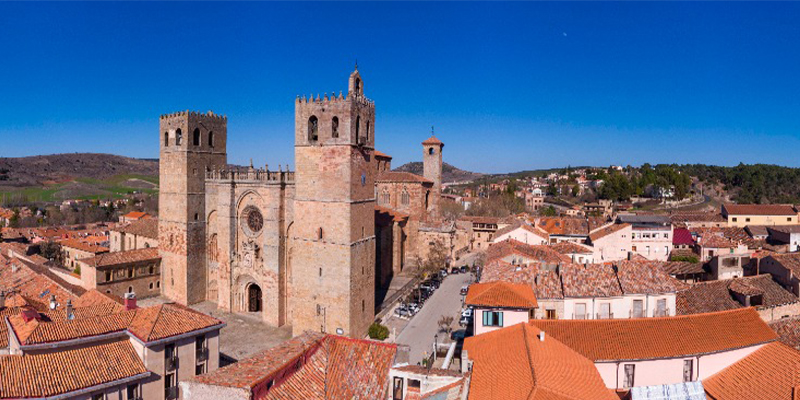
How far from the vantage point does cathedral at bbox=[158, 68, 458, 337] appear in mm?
25188

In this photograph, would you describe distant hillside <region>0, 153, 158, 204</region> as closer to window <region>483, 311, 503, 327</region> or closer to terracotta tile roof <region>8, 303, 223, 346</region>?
terracotta tile roof <region>8, 303, 223, 346</region>

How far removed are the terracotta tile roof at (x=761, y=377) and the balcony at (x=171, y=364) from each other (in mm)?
19214

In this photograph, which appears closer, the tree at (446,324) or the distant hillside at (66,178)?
the tree at (446,324)

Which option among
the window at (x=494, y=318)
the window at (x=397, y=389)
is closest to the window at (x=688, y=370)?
the window at (x=494, y=318)

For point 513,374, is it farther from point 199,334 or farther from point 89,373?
point 89,373

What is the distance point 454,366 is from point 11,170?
189m

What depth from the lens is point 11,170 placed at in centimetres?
15875

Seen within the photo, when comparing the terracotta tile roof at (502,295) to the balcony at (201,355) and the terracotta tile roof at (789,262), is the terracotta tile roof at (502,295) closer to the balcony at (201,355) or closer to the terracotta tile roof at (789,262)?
the balcony at (201,355)

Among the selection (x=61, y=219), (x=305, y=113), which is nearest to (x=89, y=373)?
(x=305, y=113)

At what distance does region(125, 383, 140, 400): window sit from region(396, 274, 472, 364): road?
11.8m

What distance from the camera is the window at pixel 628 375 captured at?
58.4 ft

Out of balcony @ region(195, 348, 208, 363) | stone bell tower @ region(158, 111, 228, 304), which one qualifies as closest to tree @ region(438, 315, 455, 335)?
balcony @ region(195, 348, 208, 363)

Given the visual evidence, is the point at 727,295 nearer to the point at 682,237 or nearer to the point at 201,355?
the point at 682,237

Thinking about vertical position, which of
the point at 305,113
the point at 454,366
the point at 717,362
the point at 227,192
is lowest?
the point at 454,366
